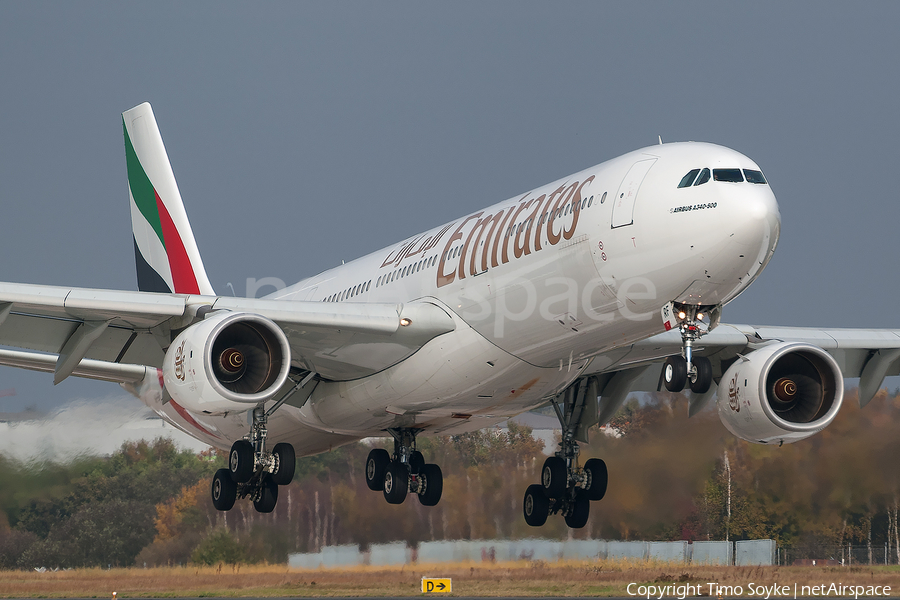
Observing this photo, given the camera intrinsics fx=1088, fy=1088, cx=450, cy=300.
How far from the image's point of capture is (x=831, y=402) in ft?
66.1

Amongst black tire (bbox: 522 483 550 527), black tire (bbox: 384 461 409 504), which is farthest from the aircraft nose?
black tire (bbox: 522 483 550 527)

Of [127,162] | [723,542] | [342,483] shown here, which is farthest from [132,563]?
[723,542]

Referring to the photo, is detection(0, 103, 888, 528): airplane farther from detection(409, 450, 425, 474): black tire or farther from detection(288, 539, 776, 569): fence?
detection(288, 539, 776, 569): fence

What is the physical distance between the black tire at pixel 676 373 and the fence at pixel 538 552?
12.8m

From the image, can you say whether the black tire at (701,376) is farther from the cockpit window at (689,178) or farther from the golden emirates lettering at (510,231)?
the golden emirates lettering at (510,231)

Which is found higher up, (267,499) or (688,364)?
(688,364)

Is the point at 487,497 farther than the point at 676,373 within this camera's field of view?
Yes

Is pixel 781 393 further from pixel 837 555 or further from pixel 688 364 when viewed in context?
pixel 837 555

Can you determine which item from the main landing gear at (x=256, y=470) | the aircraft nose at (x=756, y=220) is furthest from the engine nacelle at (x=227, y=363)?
the aircraft nose at (x=756, y=220)

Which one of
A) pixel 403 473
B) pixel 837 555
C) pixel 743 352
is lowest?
pixel 837 555

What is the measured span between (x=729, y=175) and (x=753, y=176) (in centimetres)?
36

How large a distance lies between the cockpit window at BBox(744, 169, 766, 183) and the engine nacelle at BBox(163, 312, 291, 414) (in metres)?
7.39

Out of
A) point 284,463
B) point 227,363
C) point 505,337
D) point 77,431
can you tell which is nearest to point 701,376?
point 505,337

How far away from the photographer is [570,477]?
23484 mm
